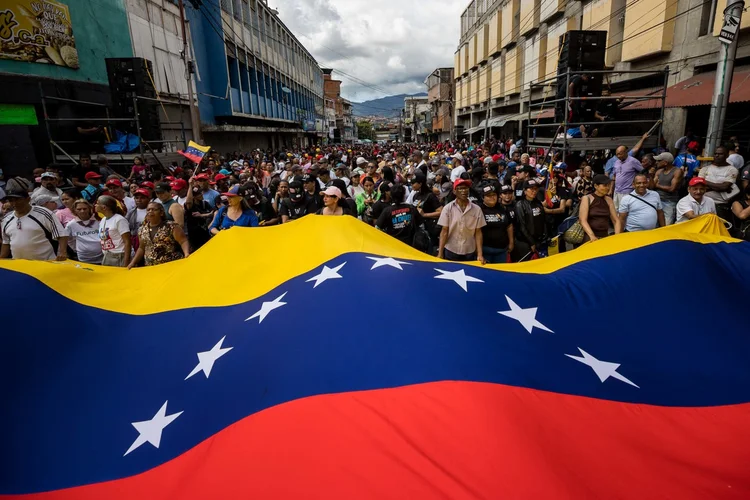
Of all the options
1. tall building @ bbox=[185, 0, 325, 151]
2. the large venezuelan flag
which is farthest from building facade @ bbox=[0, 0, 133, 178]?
the large venezuelan flag

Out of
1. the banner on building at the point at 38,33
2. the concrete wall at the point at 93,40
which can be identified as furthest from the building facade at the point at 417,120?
the banner on building at the point at 38,33

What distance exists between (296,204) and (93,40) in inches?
566

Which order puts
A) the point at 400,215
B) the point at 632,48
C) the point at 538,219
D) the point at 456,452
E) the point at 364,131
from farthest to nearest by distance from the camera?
the point at 364,131 → the point at 632,48 → the point at 538,219 → the point at 400,215 → the point at 456,452

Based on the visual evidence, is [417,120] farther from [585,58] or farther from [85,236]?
[85,236]

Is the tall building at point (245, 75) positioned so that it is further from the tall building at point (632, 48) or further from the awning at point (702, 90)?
the tall building at point (632, 48)

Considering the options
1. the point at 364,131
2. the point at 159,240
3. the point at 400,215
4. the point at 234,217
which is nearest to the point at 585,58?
the point at 400,215

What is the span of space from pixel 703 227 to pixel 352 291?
172 inches

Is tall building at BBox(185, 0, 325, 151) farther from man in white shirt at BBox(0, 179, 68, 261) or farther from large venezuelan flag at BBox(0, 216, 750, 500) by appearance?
large venezuelan flag at BBox(0, 216, 750, 500)

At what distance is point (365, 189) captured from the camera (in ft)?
29.3

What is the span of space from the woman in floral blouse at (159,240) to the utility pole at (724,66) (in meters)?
9.69

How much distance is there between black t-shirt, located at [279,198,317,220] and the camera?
7.23 metres

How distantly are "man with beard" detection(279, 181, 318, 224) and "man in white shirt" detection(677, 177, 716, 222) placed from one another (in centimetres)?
544

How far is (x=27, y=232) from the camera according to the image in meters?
5.62

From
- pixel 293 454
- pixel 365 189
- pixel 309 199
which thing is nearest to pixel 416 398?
pixel 293 454
